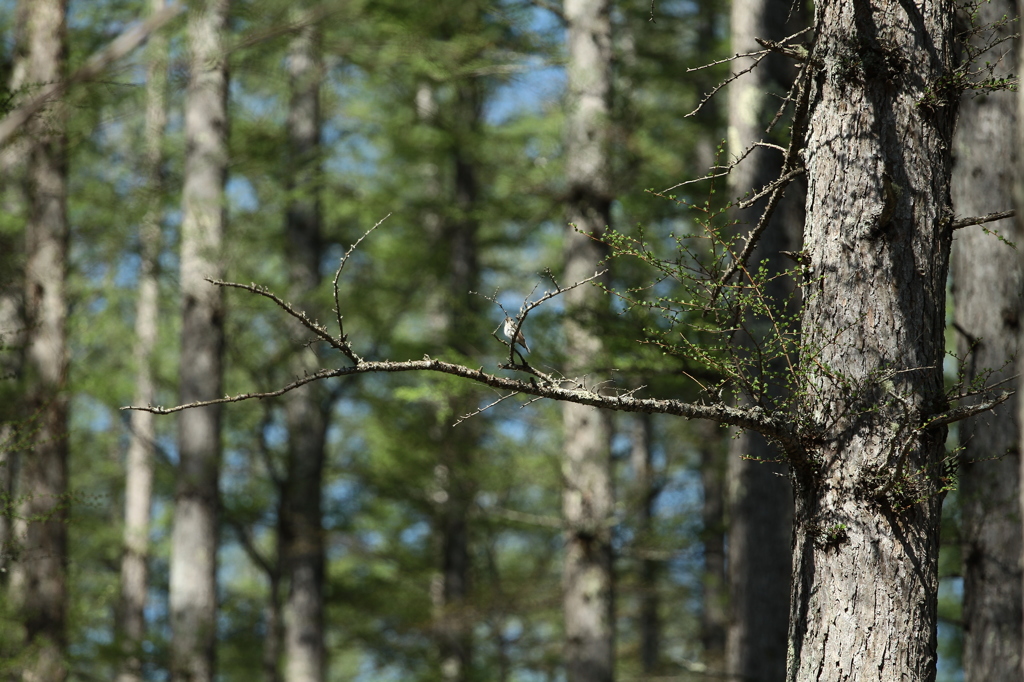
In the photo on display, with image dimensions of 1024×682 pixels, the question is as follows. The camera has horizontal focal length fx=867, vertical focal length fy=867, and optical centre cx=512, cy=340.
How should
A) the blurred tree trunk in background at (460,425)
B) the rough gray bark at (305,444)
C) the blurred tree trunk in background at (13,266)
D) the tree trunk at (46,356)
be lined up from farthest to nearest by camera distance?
the rough gray bark at (305,444) < the blurred tree trunk in background at (460,425) < the tree trunk at (46,356) < the blurred tree trunk in background at (13,266)

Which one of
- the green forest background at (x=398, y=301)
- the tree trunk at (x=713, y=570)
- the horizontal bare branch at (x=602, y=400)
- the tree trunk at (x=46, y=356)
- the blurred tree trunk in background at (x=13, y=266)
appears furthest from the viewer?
the tree trunk at (x=713, y=570)

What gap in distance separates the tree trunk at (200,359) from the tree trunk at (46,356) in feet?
2.85

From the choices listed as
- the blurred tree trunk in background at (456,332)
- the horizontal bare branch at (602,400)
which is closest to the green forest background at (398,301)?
the blurred tree trunk in background at (456,332)

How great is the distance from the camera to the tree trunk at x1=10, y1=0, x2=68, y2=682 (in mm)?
6562

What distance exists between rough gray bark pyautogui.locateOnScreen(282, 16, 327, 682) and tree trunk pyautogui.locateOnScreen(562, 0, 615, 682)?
284 centimetres

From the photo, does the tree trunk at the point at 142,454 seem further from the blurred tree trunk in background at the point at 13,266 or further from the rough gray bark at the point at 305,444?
the blurred tree trunk in background at the point at 13,266

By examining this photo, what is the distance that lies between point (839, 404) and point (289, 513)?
25.4 feet

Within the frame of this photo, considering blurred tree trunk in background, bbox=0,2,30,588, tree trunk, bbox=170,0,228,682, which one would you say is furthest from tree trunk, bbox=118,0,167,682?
tree trunk, bbox=170,0,228,682

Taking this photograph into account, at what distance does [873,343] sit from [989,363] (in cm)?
350

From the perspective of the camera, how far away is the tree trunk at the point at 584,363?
663 centimetres

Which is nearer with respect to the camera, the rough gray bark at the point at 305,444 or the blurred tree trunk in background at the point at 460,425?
the blurred tree trunk in background at the point at 460,425

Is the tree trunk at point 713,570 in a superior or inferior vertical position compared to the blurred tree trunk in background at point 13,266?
inferior

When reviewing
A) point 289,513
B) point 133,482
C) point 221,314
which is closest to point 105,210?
point 221,314

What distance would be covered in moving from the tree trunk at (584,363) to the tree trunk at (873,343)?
10.1 ft
